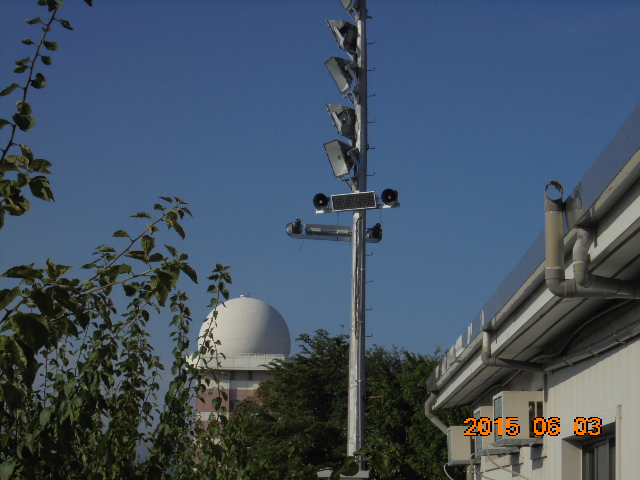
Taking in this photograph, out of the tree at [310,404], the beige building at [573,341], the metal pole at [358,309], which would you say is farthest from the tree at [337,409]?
the beige building at [573,341]

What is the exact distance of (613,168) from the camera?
4.87 metres

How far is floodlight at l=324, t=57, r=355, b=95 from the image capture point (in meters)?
12.5

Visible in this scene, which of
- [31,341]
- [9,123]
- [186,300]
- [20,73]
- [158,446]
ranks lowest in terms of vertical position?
[158,446]

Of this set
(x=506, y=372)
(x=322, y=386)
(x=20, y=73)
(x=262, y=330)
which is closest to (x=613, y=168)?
(x=20, y=73)

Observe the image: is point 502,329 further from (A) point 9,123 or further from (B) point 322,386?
(B) point 322,386

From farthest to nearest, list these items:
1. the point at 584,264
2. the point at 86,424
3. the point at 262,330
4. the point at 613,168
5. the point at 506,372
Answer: the point at 262,330 < the point at 506,372 < the point at 584,264 < the point at 613,168 < the point at 86,424

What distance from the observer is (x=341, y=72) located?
12.6 m

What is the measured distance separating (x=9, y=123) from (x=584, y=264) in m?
3.62

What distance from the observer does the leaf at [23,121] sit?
3139 millimetres

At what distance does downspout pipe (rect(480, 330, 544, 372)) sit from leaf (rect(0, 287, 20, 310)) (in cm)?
654

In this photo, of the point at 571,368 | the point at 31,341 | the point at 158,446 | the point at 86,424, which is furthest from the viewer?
the point at 571,368

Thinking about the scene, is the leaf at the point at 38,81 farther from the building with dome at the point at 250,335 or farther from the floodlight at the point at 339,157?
the building with dome at the point at 250,335

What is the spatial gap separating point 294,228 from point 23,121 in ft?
30.1

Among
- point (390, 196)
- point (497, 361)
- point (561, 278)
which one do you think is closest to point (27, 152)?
point (561, 278)
